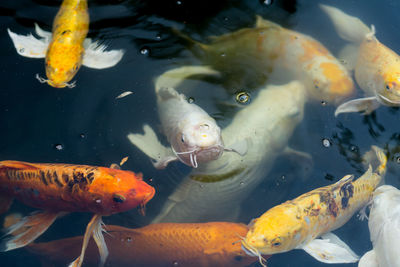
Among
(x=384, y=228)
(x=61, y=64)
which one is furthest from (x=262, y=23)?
(x=384, y=228)

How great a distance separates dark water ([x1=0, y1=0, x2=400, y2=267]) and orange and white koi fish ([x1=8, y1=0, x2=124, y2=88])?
0.46 feet

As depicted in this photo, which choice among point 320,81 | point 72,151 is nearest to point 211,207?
point 72,151

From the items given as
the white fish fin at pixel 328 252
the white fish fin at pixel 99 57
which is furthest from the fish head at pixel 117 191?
the white fish fin at pixel 328 252

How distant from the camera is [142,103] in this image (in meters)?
3.94

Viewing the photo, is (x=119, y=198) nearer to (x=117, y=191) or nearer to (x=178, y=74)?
(x=117, y=191)

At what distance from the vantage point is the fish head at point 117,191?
10.0 feet

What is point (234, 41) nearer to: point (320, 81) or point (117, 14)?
point (320, 81)

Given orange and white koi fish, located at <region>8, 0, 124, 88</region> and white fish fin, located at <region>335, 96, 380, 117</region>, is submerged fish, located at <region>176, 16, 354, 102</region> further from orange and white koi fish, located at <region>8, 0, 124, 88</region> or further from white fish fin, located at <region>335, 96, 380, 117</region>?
orange and white koi fish, located at <region>8, 0, 124, 88</region>

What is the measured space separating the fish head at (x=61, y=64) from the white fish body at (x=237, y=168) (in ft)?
4.99

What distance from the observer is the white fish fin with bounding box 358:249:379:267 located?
343 centimetres

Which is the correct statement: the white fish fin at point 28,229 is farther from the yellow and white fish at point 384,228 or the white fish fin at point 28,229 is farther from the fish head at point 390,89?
the fish head at point 390,89

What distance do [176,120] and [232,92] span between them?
2.67 ft

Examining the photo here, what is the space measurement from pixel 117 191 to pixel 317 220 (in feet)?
5.87

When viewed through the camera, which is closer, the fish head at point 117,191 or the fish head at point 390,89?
the fish head at point 117,191
